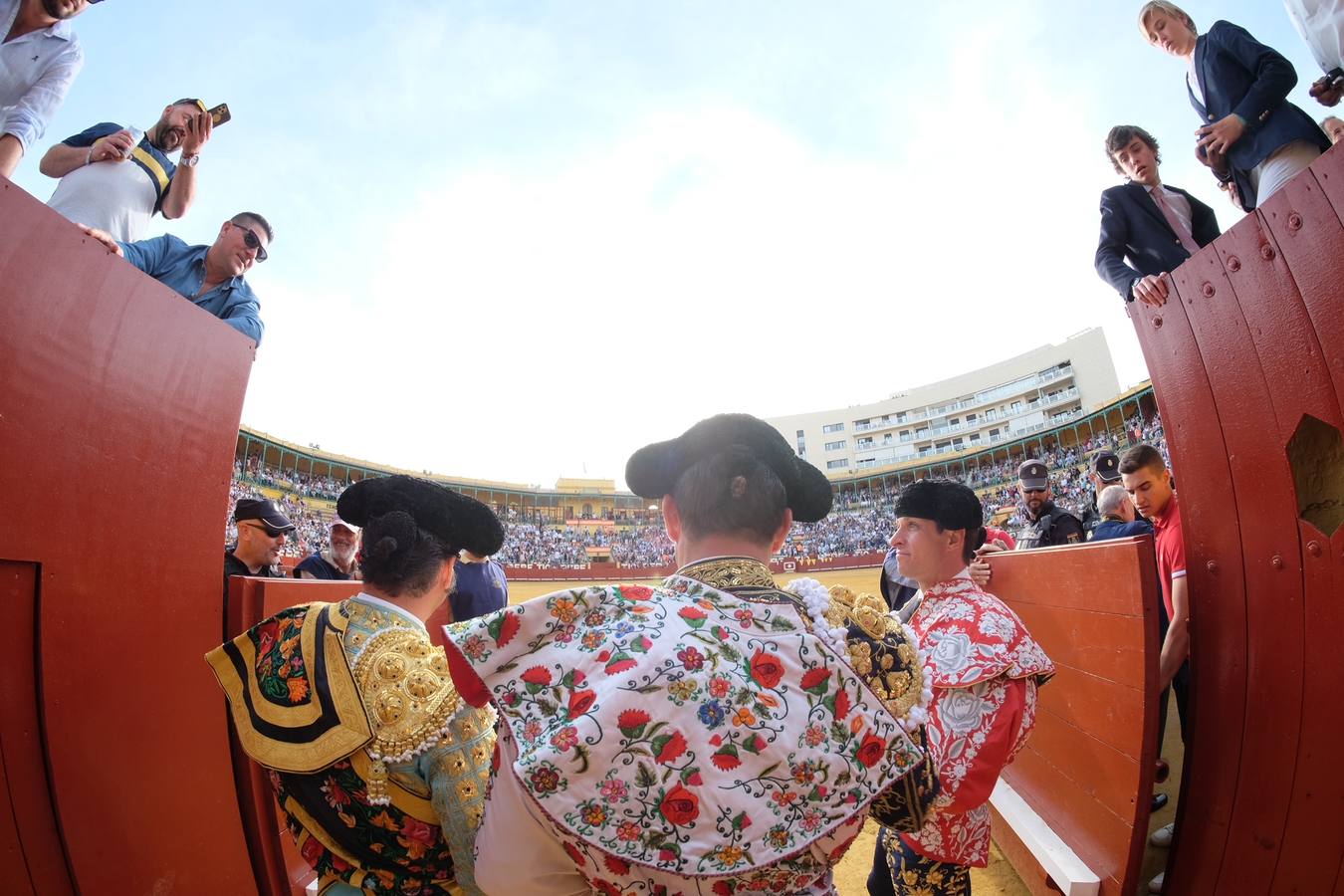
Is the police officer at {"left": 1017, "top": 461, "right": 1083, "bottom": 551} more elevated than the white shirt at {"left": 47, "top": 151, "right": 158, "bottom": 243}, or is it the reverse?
the white shirt at {"left": 47, "top": 151, "right": 158, "bottom": 243}

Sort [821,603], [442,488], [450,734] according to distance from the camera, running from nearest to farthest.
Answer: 1. [821,603]
2. [450,734]
3. [442,488]

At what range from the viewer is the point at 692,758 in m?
0.90

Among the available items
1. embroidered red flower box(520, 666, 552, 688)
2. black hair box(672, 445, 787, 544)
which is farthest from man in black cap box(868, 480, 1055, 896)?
embroidered red flower box(520, 666, 552, 688)

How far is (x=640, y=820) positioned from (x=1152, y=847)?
12.1 feet

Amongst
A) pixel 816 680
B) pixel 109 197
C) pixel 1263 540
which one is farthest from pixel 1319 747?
pixel 109 197

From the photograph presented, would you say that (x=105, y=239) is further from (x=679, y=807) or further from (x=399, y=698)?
(x=679, y=807)

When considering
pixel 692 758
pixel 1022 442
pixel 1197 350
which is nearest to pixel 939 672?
pixel 692 758

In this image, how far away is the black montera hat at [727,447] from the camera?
49.6 inches

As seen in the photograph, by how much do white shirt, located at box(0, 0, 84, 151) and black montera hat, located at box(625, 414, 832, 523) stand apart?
2679 millimetres

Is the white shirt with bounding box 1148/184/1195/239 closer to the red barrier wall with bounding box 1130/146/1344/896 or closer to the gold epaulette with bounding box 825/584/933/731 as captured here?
the red barrier wall with bounding box 1130/146/1344/896

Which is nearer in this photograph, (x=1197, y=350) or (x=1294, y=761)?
(x=1294, y=761)

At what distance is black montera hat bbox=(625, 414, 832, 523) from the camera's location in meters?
1.26

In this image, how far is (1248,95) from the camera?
1.97 metres

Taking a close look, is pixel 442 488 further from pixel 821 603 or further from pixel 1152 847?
pixel 1152 847
